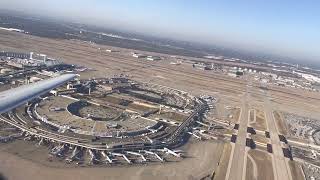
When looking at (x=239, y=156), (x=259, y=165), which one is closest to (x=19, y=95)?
(x=239, y=156)

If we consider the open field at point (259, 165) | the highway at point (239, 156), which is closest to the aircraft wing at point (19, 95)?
the highway at point (239, 156)

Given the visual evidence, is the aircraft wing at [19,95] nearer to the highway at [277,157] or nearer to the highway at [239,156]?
the highway at [239,156]

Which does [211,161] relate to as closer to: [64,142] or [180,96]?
[64,142]

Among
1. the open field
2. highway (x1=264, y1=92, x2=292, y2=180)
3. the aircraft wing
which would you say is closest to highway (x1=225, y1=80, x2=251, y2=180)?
the open field

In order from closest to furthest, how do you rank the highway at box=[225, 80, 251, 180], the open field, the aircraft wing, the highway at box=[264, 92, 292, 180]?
the aircraft wing
the highway at box=[225, 80, 251, 180]
the open field
the highway at box=[264, 92, 292, 180]

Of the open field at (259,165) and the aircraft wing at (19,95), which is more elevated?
the aircraft wing at (19,95)

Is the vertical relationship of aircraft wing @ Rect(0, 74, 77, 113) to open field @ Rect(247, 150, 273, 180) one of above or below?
above

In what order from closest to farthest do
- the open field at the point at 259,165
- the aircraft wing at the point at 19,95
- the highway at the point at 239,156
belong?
the aircraft wing at the point at 19,95
the highway at the point at 239,156
the open field at the point at 259,165

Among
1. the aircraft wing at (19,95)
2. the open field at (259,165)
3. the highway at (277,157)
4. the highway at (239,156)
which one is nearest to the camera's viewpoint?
the aircraft wing at (19,95)

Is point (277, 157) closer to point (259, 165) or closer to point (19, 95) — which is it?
point (259, 165)

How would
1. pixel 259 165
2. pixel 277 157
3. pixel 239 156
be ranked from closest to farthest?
pixel 259 165 < pixel 239 156 < pixel 277 157

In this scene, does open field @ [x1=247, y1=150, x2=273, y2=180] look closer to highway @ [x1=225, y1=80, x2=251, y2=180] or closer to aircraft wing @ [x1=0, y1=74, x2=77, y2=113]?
highway @ [x1=225, y1=80, x2=251, y2=180]
